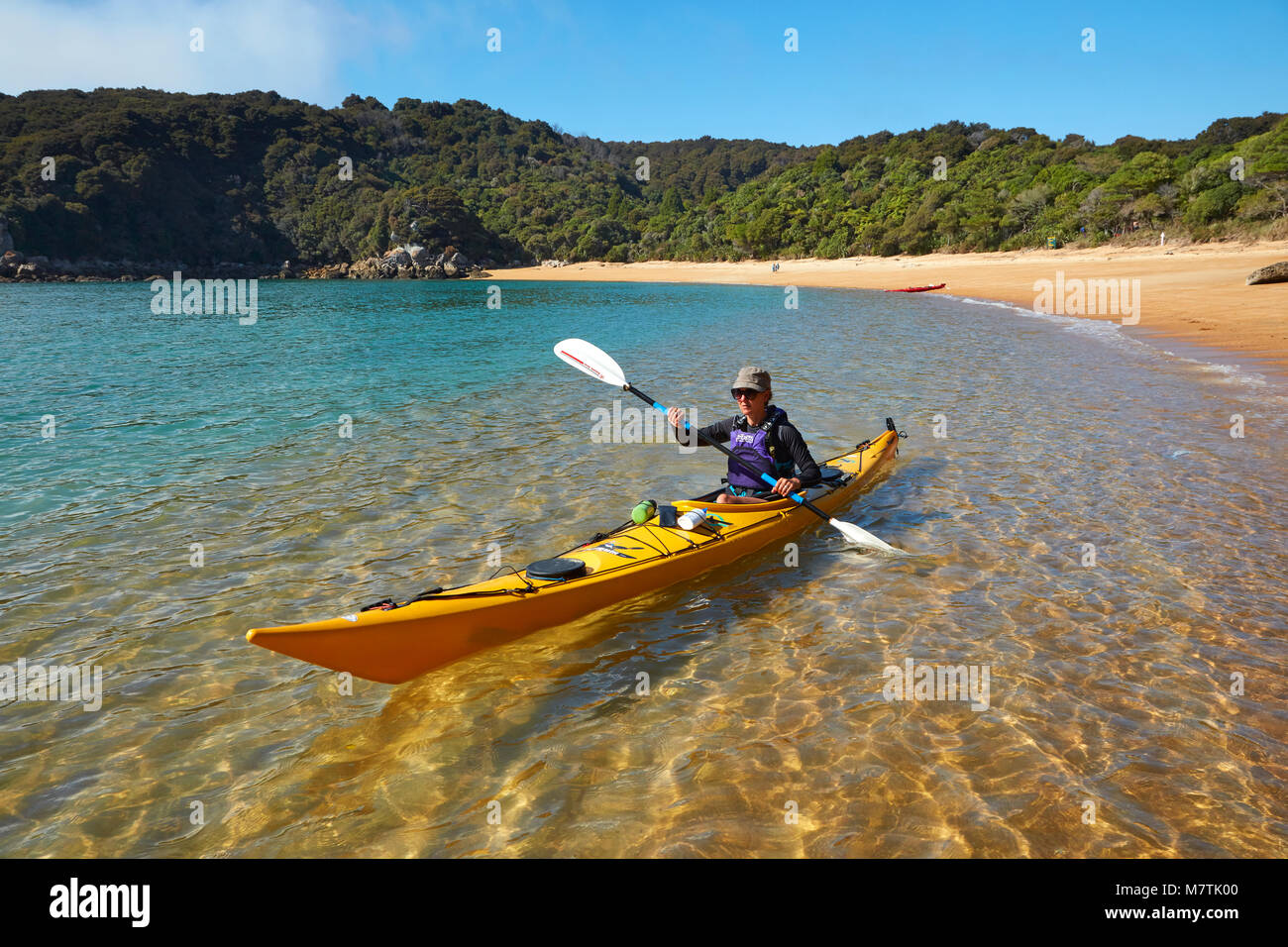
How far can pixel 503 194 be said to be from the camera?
429ft

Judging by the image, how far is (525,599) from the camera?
4602mm

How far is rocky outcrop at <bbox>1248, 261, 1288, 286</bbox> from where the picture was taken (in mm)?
20578

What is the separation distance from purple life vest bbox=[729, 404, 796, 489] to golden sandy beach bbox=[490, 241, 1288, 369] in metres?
12.8

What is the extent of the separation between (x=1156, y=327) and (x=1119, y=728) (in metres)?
20.5

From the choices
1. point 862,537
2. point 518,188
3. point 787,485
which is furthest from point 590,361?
point 518,188

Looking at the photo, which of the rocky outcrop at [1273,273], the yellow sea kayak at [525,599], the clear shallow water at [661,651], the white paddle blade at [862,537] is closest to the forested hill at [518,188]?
the rocky outcrop at [1273,273]

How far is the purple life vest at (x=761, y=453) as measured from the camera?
641 cm

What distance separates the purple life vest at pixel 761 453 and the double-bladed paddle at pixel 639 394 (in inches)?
2.8

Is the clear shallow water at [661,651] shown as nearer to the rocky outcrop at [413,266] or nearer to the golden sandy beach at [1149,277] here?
the golden sandy beach at [1149,277]

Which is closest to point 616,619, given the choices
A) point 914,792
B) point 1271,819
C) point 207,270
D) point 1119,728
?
point 914,792

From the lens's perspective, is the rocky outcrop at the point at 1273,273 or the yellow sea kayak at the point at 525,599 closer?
the yellow sea kayak at the point at 525,599

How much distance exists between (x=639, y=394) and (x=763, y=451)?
158 centimetres
